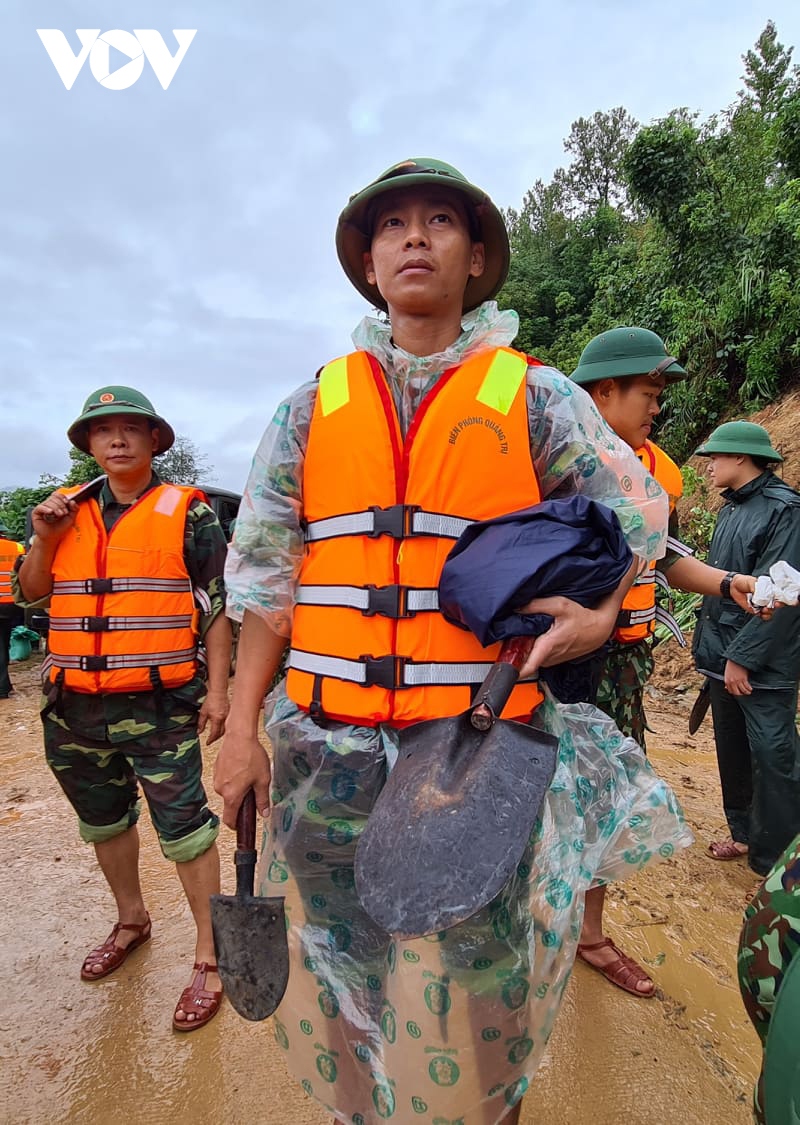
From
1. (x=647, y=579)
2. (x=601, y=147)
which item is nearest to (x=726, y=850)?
(x=647, y=579)

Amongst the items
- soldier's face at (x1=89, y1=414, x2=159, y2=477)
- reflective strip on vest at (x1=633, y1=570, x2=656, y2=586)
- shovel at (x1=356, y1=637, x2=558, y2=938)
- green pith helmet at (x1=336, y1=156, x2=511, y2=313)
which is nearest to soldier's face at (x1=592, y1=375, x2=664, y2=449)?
reflective strip on vest at (x1=633, y1=570, x2=656, y2=586)

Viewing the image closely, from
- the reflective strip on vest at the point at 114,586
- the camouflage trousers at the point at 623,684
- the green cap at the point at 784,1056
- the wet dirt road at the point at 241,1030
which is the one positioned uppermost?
the reflective strip on vest at the point at 114,586

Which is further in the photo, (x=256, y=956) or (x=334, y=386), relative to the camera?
(x=334, y=386)

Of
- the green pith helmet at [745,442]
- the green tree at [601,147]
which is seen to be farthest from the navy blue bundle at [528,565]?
the green tree at [601,147]

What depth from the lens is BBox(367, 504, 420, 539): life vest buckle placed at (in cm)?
138

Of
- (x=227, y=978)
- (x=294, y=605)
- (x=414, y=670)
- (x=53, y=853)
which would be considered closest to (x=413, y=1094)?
(x=227, y=978)

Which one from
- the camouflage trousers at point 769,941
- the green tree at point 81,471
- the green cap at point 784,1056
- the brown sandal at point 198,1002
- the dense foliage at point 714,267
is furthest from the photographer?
the green tree at point 81,471

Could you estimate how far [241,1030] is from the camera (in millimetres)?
2297

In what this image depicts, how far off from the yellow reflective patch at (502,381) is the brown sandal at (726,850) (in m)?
3.23

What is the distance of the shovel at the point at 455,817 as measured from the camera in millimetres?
1034

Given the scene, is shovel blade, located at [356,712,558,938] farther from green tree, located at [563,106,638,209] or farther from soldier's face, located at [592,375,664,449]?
green tree, located at [563,106,638,209]

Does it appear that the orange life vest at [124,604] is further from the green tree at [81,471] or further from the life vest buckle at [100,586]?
the green tree at [81,471]

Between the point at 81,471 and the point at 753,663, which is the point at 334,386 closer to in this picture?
the point at 753,663

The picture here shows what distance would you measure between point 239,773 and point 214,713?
1.16 metres
